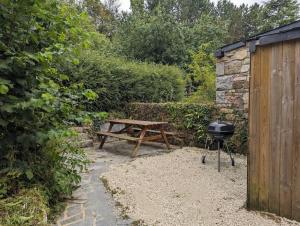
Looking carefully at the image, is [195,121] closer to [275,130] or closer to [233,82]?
[233,82]

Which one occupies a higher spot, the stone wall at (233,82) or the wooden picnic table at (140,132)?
the stone wall at (233,82)

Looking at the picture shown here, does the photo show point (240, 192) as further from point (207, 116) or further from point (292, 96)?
point (207, 116)

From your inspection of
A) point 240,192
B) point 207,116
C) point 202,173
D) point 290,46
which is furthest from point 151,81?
point 290,46

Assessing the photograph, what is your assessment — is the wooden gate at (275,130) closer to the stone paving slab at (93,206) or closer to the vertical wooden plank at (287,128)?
the vertical wooden plank at (287,128)

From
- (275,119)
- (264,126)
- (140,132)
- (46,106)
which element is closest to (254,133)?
(264,126)

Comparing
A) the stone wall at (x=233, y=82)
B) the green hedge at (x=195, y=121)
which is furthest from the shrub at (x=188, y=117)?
the stone wall at (x=233, y=82)

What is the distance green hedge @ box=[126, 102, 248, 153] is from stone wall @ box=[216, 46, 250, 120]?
17cm

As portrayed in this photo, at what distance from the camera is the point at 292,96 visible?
7.75 feet

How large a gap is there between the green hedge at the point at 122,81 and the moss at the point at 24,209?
470cm

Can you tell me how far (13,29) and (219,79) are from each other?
425cm

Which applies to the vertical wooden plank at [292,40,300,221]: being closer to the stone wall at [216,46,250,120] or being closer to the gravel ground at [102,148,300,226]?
the gravel ground at [102,148,300,226]

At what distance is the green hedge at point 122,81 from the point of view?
6984mm

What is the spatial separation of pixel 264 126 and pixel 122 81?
220 inches

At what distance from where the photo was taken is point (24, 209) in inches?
82.5
